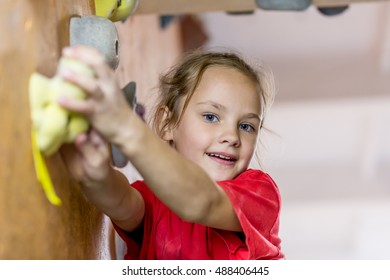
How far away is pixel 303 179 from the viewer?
12.0 feet

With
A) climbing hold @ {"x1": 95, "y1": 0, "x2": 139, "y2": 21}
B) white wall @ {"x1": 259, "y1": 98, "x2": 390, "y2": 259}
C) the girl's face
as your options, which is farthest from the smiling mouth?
white wall @ {"x1": 259, "y1": 98, "x2": 390, "y2": 259}

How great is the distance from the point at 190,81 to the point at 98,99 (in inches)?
18.9

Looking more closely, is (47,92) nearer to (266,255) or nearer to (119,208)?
(119,208)

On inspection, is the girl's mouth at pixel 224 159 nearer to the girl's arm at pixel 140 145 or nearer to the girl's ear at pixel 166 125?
the girl's ear at pixel 166 125

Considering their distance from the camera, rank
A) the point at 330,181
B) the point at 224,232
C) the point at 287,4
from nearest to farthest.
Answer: the point at 224,232, the point at 287,4, the point at 330,181

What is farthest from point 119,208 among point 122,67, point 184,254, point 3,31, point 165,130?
point 122,67

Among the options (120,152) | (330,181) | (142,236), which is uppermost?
(120,152)

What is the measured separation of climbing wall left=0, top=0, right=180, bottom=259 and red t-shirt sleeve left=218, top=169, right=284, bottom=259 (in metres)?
0.18

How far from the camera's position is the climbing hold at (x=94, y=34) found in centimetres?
88

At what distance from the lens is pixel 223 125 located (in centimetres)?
107

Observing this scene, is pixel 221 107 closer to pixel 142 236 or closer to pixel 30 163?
pixel 142 236

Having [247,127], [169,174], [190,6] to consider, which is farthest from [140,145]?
[190,6]

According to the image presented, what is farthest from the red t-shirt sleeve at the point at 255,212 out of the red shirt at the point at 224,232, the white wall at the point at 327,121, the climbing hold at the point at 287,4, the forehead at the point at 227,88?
the white wall at the point at 327,121
